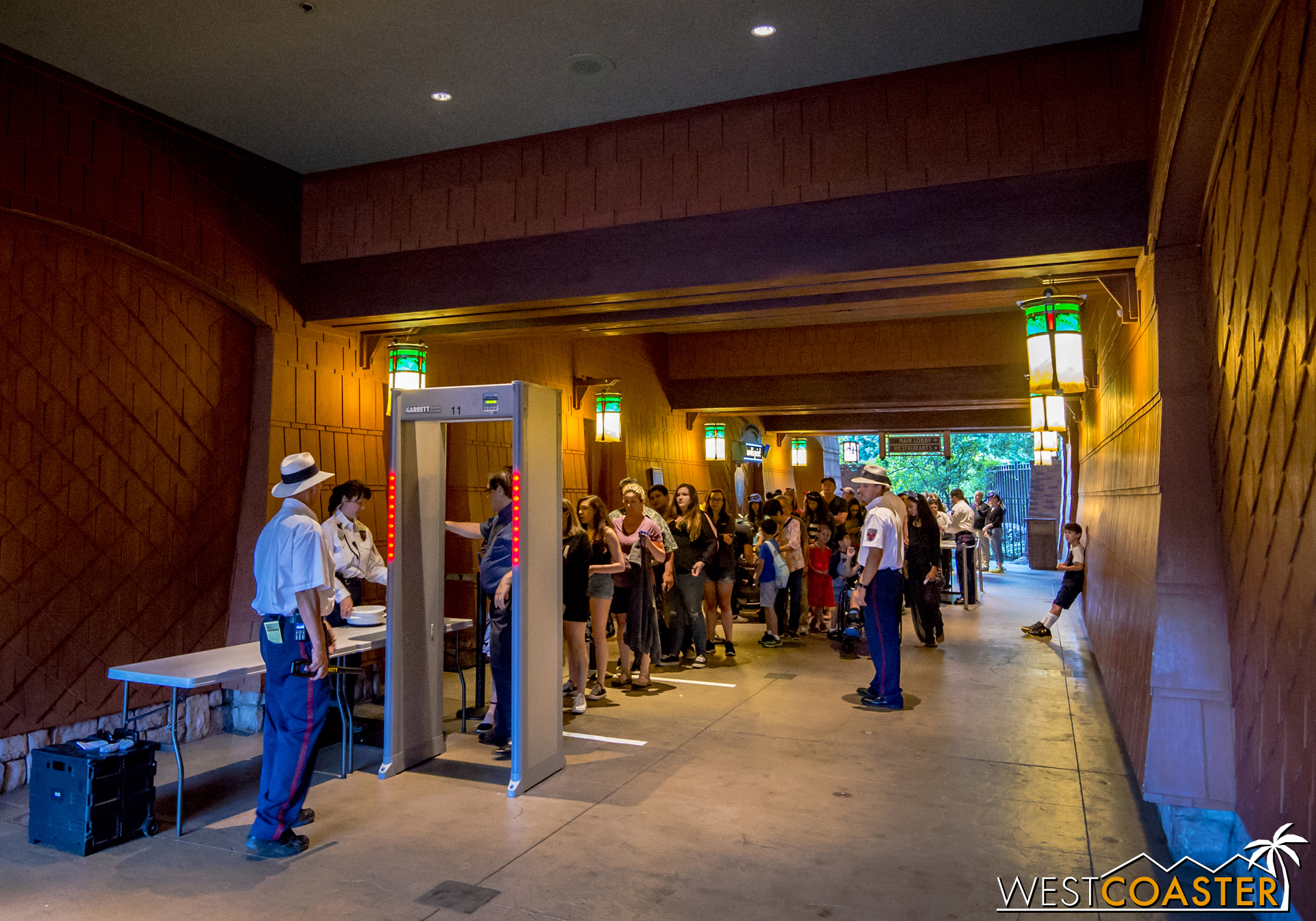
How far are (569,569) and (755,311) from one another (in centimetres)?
238

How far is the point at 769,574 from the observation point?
830 centimetres

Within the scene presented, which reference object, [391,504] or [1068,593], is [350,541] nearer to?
[391,504]

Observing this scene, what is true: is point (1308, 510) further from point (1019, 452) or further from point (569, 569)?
point (1019, 452)

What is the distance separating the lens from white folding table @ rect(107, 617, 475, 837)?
374 cm

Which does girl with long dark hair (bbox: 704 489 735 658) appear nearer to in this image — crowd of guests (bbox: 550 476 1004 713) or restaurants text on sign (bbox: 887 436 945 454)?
crowd of guests (bbox: 550 476 1004 713)

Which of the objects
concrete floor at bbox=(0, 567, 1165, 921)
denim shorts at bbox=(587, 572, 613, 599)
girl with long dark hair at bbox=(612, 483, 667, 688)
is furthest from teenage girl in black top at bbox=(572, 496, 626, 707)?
concrete floor at bbox=(0, 567, 1165, 921)

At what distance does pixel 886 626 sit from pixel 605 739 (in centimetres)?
214

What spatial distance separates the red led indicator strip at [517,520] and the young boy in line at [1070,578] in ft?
20.8

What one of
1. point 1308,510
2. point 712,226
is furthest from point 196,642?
point 1308,510

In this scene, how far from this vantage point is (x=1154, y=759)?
3.53 meters

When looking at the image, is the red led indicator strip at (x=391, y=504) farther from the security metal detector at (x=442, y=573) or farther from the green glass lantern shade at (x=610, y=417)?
the green glass lantern shade at (x=610, y=417)

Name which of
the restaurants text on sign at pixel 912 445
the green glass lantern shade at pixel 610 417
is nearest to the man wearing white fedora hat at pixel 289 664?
the green glass lantern shade at pixel 610 417

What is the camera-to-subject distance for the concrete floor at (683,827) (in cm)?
306

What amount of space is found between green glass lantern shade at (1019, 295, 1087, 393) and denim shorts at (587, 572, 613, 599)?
321cm
